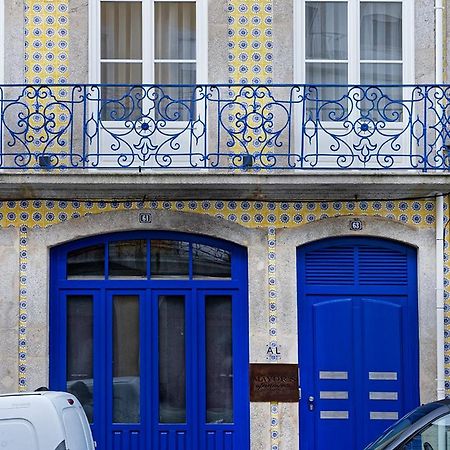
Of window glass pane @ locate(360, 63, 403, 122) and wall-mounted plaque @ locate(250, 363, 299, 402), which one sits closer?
wall-mounted plaque @ locate(250, 363, 299, 402)

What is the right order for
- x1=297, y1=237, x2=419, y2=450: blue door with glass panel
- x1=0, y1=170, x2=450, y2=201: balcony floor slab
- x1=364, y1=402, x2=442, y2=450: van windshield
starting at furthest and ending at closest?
x1=297, y1=237, x2=419, y2=450: blue door with glass panel → x1=0, y1=170, x2=450, y2=201: balcony floor slab → x1=364, y1=402, x2=442, y2=450: van windshield

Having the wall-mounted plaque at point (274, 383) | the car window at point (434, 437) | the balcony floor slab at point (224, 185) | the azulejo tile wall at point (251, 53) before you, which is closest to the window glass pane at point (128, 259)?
the balcony floor slab at point (224, 185)

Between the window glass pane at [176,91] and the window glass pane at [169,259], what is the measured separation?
133cm

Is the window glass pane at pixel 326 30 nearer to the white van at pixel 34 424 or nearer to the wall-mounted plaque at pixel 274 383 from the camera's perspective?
the wall-mounted plaque at pixel 274 383

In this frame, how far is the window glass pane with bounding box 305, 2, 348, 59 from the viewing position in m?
11.7

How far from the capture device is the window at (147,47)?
11578mm

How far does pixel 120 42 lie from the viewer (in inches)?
461

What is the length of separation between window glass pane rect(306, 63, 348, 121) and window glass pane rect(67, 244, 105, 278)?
267 cm

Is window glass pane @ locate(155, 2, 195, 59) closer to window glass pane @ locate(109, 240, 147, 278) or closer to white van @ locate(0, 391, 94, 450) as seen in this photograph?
window glass pane @ locate(109, 240, 147, 278)

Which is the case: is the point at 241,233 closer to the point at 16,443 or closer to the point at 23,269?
the point at 23,269

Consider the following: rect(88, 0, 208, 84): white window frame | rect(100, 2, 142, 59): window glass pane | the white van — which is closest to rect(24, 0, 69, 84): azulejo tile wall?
rect(88, 0, 208, 84): white window frame

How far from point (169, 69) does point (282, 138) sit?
1.44 metres

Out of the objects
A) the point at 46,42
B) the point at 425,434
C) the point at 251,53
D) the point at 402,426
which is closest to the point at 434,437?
the point at 425,434

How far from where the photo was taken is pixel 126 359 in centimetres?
1146
